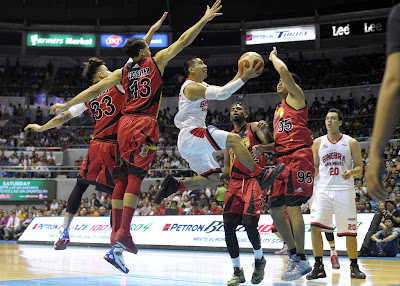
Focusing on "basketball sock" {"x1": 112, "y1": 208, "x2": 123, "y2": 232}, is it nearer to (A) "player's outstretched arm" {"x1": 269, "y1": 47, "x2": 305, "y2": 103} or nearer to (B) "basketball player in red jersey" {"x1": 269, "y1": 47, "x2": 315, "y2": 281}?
(B) "basketball player in red jersey" {"x1": 269, "y1": 47, "x2": 315, "y2": 281}

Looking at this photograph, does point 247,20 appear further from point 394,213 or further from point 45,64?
point 394,213

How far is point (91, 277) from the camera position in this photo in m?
7.25

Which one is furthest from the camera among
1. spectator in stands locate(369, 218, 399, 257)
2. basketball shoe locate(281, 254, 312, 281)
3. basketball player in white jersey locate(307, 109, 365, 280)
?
spectator in stands locate(369, 218, 399, 257)

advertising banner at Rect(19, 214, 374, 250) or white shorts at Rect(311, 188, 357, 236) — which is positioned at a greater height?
white shorts at Rect(311, 188, 357, 236)

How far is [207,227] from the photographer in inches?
557

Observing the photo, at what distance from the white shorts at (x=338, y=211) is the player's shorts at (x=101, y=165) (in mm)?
3240

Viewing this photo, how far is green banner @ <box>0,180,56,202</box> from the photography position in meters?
26.1

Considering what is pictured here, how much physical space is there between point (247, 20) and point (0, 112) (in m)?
19.2

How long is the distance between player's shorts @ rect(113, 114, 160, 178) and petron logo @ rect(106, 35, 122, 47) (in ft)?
110

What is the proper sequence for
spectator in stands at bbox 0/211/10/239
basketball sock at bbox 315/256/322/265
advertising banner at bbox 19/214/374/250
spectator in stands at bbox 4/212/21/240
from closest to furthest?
1. basketball sock at bbox 315/256/322/265
2. advertising banner at bbox 19/214/374/250
3. spectator in stands at bbox 4/212/21/240
4. spectator in stands at bbox 0/211/10/239

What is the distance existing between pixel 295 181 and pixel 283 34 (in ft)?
101

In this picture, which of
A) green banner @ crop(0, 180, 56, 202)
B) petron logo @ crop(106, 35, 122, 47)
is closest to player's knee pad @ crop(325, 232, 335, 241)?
green banner @ crop(0, 180, 56, 202)

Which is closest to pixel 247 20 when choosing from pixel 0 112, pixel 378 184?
pixel 0 112

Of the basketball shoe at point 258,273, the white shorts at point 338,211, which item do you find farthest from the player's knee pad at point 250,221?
the white shorts at point 338,211
